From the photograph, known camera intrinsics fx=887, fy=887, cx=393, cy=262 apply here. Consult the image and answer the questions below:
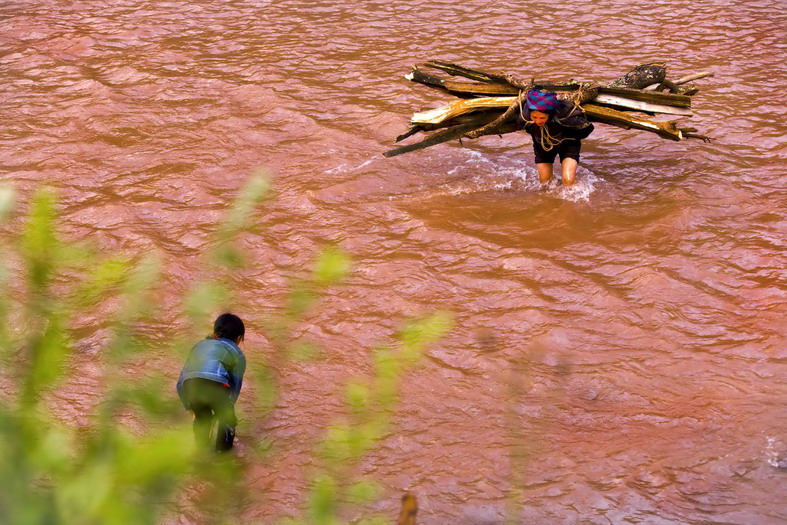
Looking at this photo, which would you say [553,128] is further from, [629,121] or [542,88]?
[629,121]

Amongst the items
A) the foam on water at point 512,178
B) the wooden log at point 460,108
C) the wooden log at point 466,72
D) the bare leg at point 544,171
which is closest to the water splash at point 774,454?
the foam on water at point 512,178

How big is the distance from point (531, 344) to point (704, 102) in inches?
198

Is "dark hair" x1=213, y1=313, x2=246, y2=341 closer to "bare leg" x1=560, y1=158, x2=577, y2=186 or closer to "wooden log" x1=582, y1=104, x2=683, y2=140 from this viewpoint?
"bare leg" x1=560, y1=158, x2=577, y2=186

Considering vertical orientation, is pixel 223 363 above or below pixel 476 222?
above

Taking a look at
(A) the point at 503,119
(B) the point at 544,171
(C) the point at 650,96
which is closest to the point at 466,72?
(A) the point at 503,119

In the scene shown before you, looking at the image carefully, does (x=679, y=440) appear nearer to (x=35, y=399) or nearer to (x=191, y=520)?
(x=191, y=520)

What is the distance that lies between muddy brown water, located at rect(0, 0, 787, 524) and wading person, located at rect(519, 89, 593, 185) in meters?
0.27

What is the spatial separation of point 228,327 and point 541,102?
397 centimetres

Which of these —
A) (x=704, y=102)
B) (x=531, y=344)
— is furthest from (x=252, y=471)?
(x=704, y=102)

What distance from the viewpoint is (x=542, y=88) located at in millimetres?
8023

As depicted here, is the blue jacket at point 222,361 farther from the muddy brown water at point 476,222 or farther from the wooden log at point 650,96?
the wooden log at point 650,96

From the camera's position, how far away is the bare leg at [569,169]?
8.03 meters

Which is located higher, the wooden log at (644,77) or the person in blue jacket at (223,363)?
the wooden log at (644,77)

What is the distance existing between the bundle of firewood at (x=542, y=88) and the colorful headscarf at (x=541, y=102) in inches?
5.4
